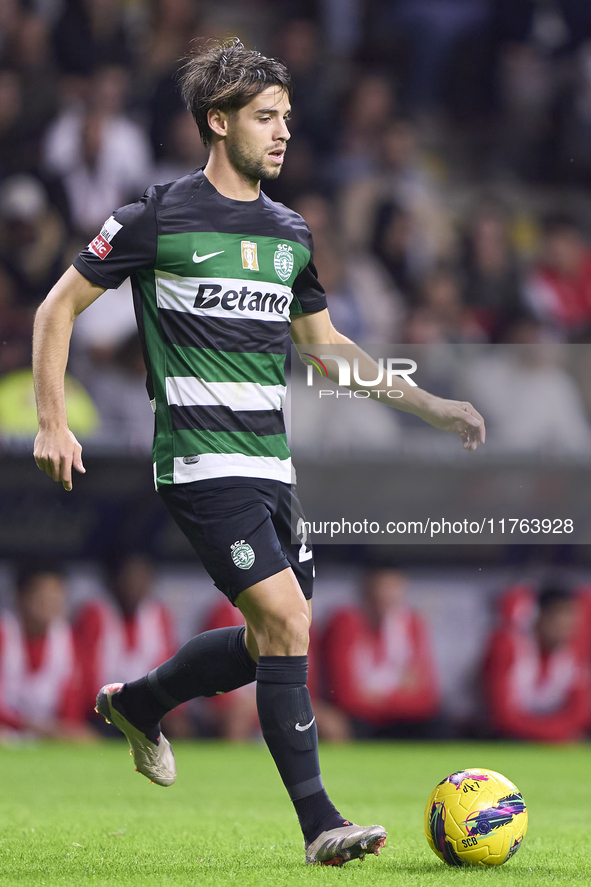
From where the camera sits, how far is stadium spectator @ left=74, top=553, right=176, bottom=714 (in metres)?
8.51

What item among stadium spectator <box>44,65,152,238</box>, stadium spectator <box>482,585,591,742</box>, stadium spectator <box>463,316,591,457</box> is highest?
stadium spectator <box>44,65,152,238</box>

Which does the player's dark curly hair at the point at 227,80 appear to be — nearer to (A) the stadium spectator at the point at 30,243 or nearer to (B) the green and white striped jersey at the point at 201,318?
(B) the green and white striped jersey at the point at 201,318

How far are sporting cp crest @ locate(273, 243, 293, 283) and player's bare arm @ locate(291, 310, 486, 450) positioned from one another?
0.31 meters

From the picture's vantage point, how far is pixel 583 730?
28.8 feet

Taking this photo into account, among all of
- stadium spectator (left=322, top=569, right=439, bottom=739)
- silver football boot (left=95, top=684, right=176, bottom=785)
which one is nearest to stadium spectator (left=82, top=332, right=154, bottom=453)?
stadium spectator (left=322, top=569, right=439, bottom=739)

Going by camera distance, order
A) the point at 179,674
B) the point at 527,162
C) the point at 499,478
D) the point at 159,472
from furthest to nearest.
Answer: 1. the point at 527,162
2. the point at 499,478
3. the point at 179,674
4. the point at 159,472

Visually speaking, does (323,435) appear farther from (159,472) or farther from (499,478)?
(159,472)

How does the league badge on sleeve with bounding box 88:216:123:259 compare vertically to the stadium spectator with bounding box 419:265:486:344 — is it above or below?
above

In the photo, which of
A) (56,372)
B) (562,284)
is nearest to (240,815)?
(56,372)

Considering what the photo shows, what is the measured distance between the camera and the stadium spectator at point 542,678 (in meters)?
8.72

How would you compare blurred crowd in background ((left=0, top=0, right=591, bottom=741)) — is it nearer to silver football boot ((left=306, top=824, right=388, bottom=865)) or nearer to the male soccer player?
the male soccer player

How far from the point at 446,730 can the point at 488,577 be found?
1.13 m

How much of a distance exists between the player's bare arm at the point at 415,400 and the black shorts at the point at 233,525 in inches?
25.4

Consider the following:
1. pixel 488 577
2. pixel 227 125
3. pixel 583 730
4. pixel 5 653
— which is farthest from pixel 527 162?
pixel 227 125
